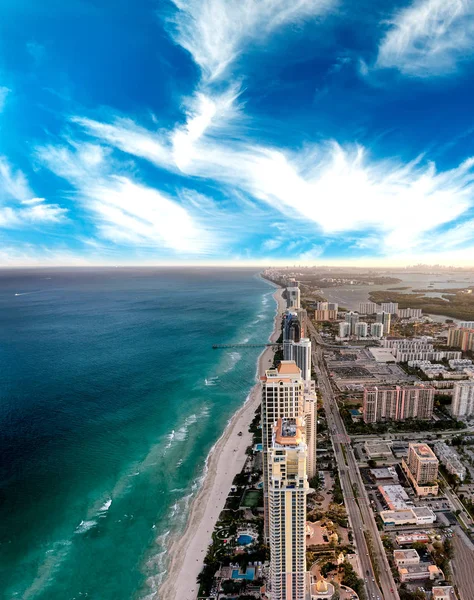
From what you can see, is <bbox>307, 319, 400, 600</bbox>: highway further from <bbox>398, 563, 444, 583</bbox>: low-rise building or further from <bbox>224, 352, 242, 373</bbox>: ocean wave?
<bbox>224, 352, 242, 373</bbox>: ocean wave

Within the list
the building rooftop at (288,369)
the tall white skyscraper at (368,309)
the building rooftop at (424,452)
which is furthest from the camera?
the tall white skyscraper at (368,309)

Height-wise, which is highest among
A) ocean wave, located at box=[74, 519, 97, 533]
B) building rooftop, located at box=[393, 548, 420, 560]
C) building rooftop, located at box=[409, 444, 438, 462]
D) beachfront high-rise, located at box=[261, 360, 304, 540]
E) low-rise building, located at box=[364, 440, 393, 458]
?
beachfront high-rise, located at box=[261, 360, 304, 540]

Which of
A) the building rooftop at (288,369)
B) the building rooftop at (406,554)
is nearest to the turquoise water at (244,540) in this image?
the building rooftop at (406,554)

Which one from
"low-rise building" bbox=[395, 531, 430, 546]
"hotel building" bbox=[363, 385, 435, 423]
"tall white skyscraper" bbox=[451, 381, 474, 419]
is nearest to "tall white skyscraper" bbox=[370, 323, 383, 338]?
"tall white skyscraper" bbox=[451, 381, 474, 419]

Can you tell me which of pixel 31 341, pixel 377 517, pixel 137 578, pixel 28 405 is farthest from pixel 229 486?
pixel 31 341

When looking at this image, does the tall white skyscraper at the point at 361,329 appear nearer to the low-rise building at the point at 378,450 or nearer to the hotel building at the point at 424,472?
the low-rise building at the point at 378,450

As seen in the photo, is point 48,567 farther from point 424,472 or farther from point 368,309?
point 368,309
